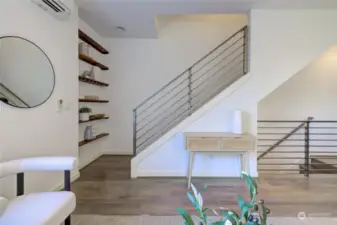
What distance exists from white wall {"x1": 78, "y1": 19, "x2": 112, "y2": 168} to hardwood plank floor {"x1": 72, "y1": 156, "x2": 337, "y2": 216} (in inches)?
24.0

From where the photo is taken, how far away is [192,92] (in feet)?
19.7

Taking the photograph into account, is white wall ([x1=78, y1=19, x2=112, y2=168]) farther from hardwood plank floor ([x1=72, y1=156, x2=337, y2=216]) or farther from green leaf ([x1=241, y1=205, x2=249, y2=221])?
green leaf ([x1=241, y1=205, x2=249, y2=221])

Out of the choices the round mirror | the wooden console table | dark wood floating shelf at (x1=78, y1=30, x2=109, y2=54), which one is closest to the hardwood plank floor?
the wooden console table

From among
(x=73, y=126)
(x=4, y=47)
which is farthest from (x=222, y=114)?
(x=4, y=47)

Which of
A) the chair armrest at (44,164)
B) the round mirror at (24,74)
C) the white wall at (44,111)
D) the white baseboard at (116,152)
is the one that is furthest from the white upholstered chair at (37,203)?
the white baseboard at (116,152)

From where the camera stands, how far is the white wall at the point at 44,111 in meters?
2.66

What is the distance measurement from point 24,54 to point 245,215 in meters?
2.68

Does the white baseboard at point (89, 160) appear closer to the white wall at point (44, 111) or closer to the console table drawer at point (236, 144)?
the white wall at point (44, 111)

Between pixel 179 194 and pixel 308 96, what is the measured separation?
4.03 m

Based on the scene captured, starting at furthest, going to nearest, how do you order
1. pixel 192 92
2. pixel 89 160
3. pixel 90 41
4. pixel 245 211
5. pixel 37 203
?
pixel 192 92
pixel 89 160
pixel 90 41
pixel 37 203
pixel 245 211

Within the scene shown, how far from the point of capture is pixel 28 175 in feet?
9.96

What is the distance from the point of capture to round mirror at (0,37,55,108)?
8.66ft

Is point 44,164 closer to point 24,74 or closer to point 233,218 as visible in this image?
point 24,74

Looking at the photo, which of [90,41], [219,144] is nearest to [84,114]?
[90,41]
